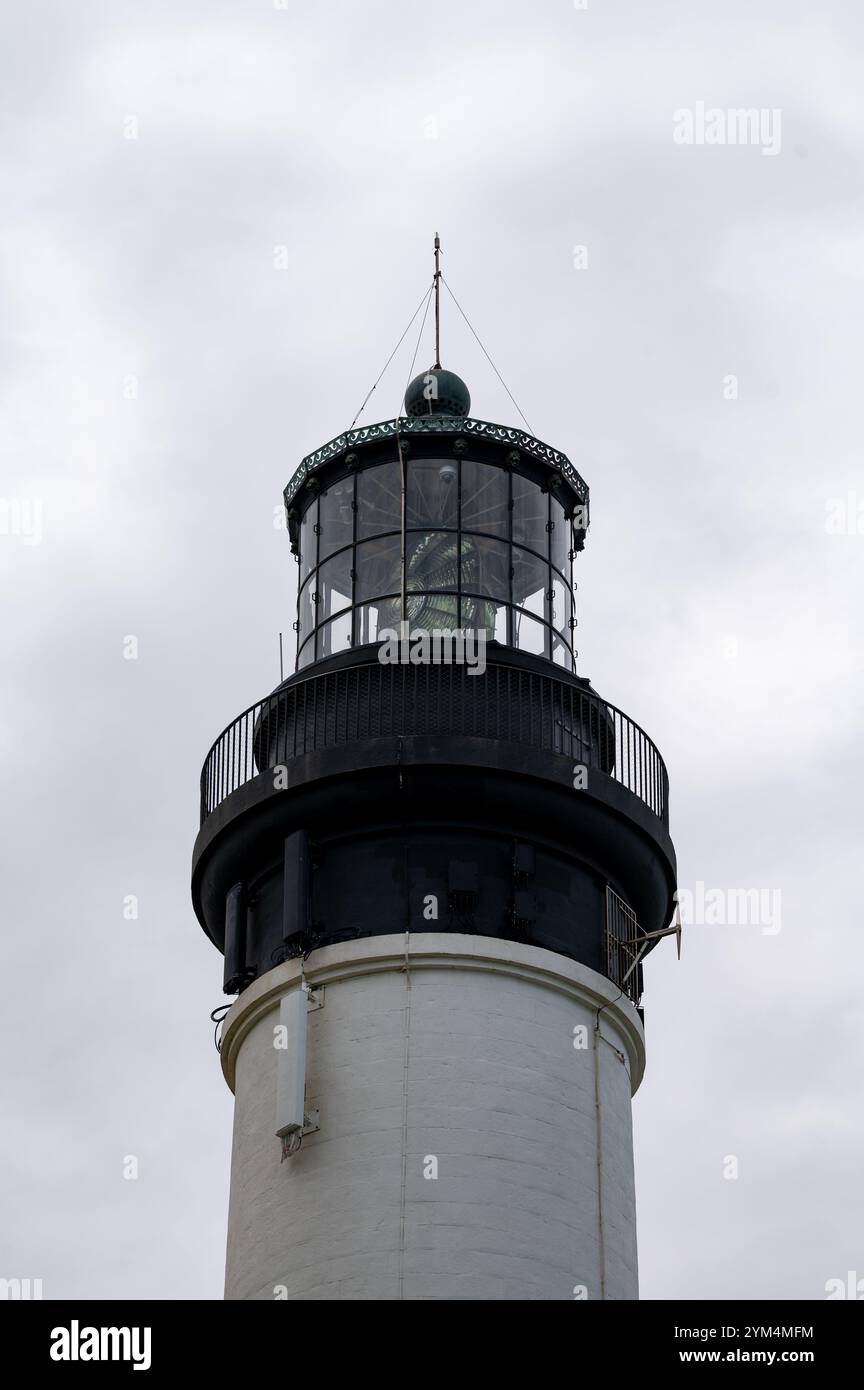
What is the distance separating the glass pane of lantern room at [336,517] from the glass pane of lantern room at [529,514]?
7.07ft

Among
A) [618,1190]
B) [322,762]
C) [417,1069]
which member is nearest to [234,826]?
[322,762]

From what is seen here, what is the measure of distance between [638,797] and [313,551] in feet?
18.8

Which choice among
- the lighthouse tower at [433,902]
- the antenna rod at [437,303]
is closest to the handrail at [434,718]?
the lighthouse tower at [433,902]

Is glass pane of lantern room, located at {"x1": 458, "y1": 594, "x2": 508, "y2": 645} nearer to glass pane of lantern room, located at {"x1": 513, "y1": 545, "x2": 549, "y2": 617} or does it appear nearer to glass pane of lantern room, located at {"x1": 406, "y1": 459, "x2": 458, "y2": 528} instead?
glass pane of lantern room, located at {"x1": 513, "y1": 545, "x2": 549, "y2": 617}

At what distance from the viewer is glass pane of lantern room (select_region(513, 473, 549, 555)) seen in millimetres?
31484

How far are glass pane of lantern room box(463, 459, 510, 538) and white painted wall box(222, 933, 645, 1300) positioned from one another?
20.2 ft

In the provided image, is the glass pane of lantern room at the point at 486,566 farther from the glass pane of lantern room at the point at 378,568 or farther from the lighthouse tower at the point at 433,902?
the glass pane of lantern room at the point at 378,568

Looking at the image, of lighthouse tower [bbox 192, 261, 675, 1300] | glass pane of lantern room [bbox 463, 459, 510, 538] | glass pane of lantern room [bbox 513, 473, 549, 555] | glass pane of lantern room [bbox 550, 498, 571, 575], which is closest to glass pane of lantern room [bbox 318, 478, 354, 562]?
lighthouse tower [bbox 192, 261, 675, 1300]

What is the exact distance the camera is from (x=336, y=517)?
104 feet

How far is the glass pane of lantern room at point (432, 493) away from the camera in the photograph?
31047mm

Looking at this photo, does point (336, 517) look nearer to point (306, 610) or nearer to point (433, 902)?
point (306, 610)
